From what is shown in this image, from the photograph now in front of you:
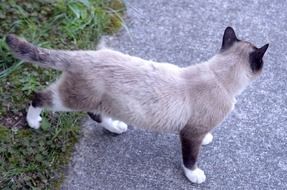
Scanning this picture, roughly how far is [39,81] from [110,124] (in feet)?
1.87

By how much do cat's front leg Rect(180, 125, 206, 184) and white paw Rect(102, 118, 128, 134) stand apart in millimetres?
452

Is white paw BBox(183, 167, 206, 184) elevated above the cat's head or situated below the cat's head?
below

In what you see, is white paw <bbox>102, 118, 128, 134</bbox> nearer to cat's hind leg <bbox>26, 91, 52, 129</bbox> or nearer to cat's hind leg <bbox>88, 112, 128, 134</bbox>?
cat's hind leg <bbox>88, 112, 128, 134</bbox>

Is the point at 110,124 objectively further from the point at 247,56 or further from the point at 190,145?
the point at 247,56

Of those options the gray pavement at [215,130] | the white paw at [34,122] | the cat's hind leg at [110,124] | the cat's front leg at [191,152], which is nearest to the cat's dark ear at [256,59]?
the cat's front leg at [191,152]

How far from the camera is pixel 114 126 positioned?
3.00 meters

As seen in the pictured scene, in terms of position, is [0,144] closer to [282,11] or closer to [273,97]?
[273,97]

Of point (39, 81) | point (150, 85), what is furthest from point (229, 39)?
point (39, 81)

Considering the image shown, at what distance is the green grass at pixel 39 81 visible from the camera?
2.77m

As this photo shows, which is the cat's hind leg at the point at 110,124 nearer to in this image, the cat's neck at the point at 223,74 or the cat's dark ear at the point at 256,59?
the cat's neck at the point at 223,74

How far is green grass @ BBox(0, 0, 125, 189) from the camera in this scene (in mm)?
2771

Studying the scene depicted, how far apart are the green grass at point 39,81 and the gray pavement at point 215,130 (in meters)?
0.11

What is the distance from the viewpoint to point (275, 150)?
3.08 meters

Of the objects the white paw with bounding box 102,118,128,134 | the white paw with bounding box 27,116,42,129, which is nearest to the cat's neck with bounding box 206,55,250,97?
the white paw with bounding box 102,118,128,134
